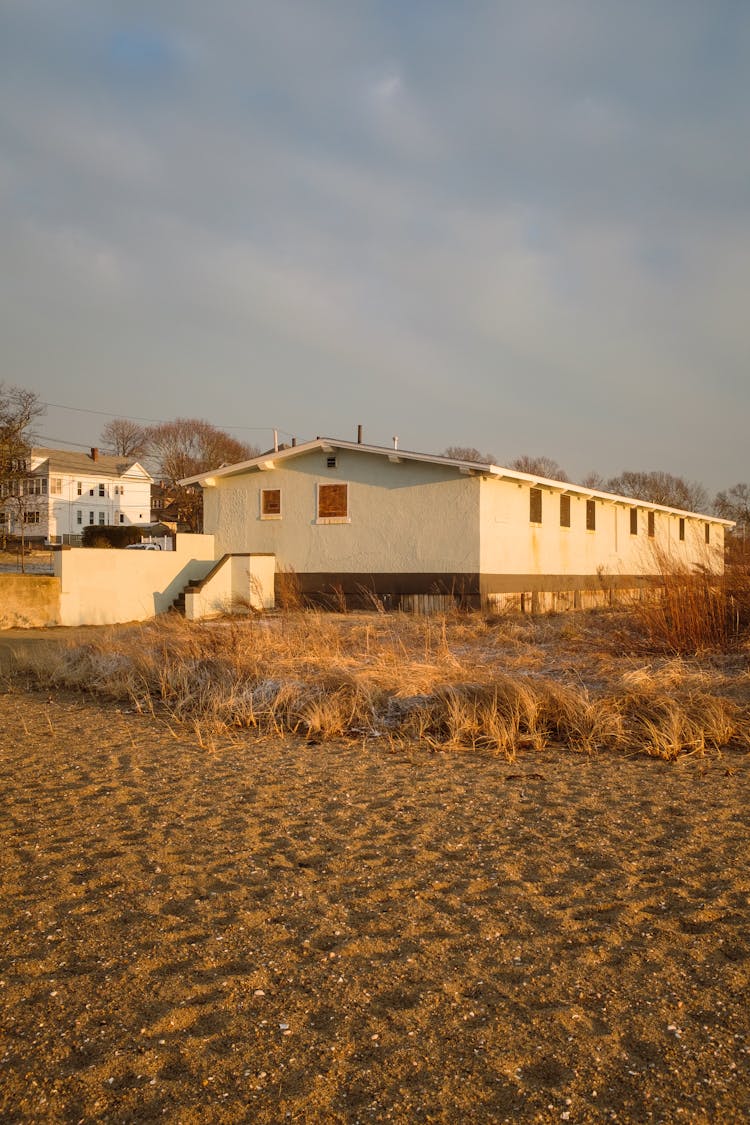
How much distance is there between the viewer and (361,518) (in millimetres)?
19531

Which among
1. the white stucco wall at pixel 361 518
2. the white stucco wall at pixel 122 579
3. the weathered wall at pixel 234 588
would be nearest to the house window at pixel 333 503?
the white stucco wall at pixel 361 518

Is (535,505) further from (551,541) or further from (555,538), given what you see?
(555,538)

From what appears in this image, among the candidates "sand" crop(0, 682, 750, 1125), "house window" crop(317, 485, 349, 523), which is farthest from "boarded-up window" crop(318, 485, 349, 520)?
"sand" crop(0, 682, 750, 1125)

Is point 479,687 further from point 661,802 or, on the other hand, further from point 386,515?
point 386,515

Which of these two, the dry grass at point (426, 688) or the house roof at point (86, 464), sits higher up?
the house roof at point (86, 464)

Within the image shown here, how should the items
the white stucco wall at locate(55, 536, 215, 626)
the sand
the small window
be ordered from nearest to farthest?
1. the sand
2. the white stucco wall at locate(55, 536, 215, 626)
3. the small window

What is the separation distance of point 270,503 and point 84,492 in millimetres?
41713

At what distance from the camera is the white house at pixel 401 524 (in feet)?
59.9

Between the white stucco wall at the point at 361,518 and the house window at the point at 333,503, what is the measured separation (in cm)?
14

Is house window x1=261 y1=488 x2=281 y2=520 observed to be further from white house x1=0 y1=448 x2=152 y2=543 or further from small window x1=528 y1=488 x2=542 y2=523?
white house x1=0 y1=448 x2=152 y2=543

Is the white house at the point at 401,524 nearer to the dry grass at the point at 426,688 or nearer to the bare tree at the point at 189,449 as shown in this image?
the dry grass at the point at 426,688

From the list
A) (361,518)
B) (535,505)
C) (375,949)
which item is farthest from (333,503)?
(375,949)

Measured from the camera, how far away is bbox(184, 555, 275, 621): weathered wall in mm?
18172

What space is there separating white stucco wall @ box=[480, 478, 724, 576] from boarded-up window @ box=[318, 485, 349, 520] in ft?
11.4
